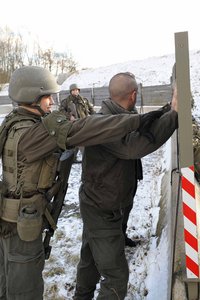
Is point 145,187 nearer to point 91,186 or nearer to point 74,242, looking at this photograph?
point 74,242

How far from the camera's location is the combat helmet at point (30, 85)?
2.67 meters

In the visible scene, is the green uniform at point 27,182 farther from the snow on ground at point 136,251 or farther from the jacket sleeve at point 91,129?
the snow on ground at point 136,251

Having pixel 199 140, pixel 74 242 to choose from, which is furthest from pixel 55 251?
pixel 199 140

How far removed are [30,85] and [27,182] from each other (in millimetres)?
742

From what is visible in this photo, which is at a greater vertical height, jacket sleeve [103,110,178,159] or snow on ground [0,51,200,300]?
jacket sleeve [103,110,178,159]

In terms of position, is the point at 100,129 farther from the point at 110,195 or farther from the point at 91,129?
the point at 110,195

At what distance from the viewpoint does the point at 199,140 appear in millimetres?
4859

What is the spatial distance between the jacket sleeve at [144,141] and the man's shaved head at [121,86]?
398mm

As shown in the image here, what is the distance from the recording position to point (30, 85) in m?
2.69

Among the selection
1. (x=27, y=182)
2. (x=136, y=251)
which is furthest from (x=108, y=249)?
(x=136, y=251)

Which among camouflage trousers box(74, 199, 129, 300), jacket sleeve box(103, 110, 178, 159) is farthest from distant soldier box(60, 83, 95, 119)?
jacket sleeve box(103, 110, 178, 159)

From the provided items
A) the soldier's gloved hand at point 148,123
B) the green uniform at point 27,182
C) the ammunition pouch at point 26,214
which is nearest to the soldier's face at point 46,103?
the green uniform at point 27,182

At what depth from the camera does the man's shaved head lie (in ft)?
8.94

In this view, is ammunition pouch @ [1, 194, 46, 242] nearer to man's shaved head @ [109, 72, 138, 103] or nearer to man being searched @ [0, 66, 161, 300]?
man being searched @ [0, 66, 161, 300]
